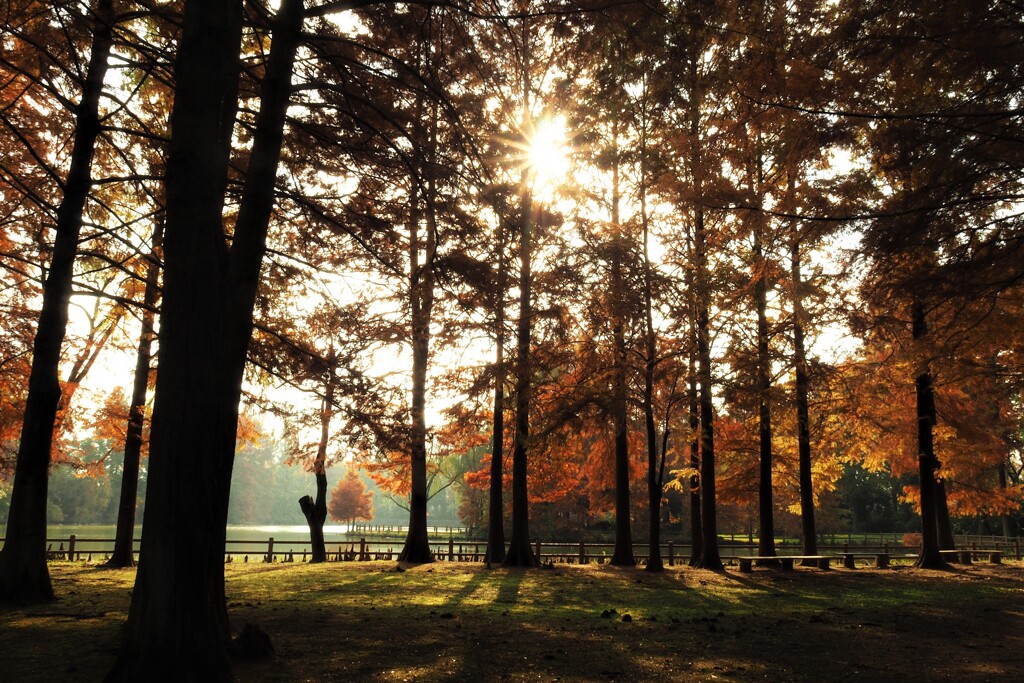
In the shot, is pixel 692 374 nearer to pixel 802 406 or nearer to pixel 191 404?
pixel 802 406

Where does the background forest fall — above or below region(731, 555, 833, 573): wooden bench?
above

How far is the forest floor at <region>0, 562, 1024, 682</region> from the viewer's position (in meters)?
5.52

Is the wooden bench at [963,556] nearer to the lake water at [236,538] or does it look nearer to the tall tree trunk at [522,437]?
the tall tree trunk at [522,437]

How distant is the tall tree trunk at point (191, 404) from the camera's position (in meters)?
4.61

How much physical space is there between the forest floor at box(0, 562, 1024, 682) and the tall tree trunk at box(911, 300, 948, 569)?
3.53m

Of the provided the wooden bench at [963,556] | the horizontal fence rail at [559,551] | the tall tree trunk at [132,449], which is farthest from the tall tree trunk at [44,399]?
the wooden bench at [963,556]

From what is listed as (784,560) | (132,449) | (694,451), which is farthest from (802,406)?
(132,449)

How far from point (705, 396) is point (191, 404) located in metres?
15.4

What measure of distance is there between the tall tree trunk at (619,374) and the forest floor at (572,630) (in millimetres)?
4836

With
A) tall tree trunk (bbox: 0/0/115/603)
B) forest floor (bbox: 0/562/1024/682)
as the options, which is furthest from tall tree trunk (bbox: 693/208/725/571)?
tall tree trunk (bbox: 0/0/115/603)

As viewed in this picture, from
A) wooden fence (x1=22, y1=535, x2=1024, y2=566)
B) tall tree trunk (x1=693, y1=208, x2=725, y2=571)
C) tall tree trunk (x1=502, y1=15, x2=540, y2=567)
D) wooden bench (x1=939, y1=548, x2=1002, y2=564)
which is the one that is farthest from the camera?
wooden fence (x1=22, y1=535, x2=1024, y2=566)

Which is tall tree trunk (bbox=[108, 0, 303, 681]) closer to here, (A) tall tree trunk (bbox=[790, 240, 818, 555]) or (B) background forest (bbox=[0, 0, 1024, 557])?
(B) background forest (bbox=[0, 0, 1024, 557])

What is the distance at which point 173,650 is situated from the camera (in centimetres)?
457

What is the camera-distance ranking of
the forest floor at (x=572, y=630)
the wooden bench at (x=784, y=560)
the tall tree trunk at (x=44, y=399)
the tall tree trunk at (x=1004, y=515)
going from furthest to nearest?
the tall tree trunk at (x=1004, y=515), the wooden bench at (x=784, y=560), the tall tree trunk at (x=44, y=399), the forest floor at (x=572, y=630)
